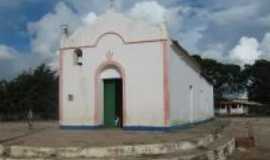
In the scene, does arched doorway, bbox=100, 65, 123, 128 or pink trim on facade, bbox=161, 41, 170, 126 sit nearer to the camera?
pink trim on facade, bbox=161, 41, 170, 126

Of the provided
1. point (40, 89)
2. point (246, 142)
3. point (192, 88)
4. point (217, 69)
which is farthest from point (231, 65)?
point (246, 142)

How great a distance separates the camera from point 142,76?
56.4 feet

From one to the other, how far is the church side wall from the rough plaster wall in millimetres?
758

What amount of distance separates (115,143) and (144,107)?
4724mm

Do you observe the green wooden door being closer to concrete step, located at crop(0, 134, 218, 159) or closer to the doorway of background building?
the doorway of background building

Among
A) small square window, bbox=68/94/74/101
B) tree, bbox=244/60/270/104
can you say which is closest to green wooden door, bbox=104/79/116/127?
small square window, bbox=68/94/74/101

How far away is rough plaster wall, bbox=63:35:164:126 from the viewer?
1688 cm

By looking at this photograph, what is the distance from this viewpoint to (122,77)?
17.6 m

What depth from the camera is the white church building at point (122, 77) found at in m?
16.9

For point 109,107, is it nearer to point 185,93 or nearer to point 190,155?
point 185,93

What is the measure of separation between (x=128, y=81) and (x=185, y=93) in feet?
12.7

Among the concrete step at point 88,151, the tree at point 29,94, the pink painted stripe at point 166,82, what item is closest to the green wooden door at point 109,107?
the pink painted stripe at point 166,82

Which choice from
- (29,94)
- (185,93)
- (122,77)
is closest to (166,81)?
(122,77)

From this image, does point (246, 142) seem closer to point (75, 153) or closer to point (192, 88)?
point (192, 88)
